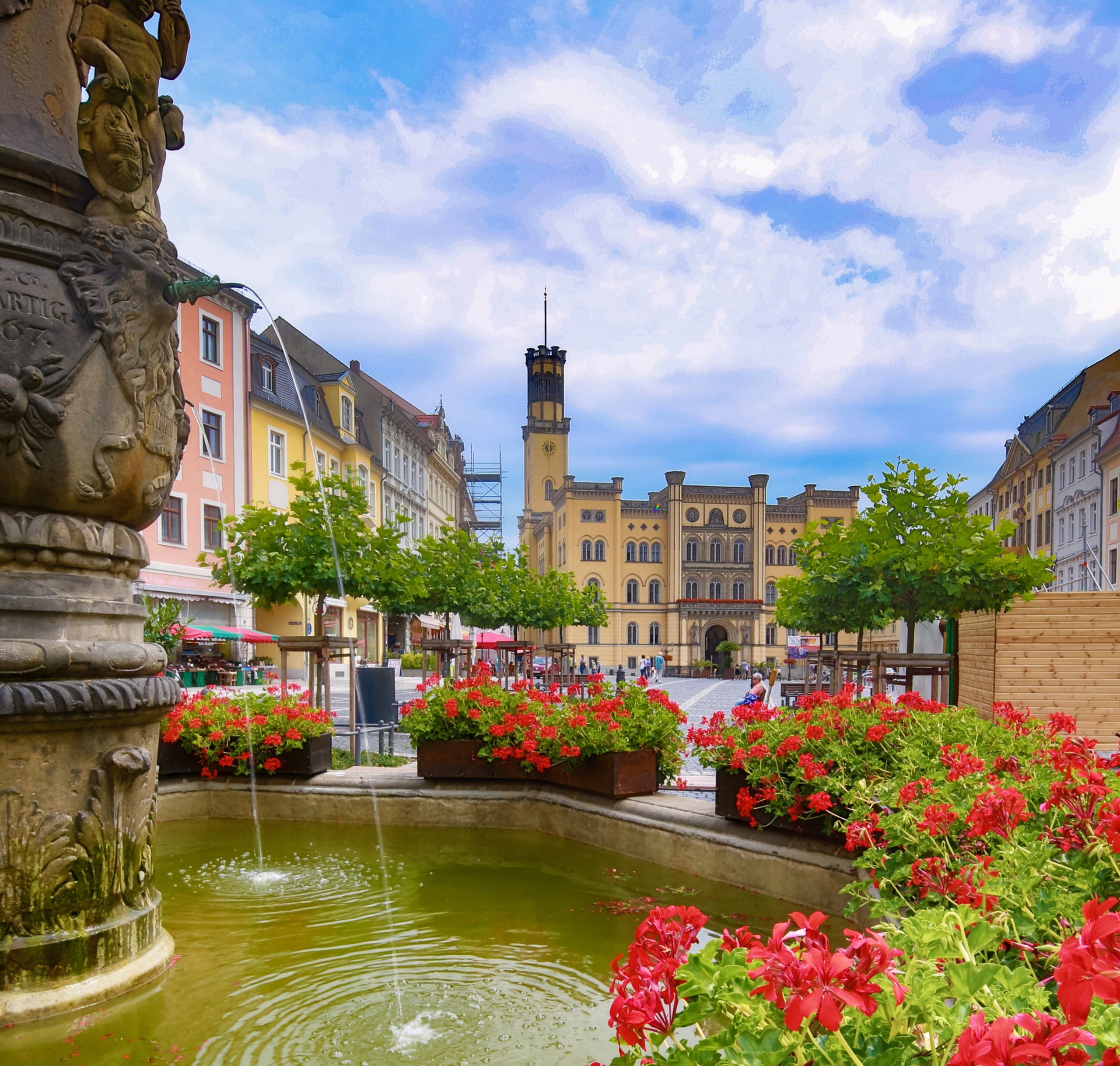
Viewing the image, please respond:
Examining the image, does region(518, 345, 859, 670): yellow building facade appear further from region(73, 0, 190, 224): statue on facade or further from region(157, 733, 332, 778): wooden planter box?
region(73, 0, 190, 224): statue on facade

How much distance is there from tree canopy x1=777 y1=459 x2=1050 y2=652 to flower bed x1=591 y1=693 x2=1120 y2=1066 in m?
8.25

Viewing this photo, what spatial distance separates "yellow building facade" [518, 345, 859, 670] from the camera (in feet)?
227

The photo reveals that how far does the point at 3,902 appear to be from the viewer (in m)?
3.40

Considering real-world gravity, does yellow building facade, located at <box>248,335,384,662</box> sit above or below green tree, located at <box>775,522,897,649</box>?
above

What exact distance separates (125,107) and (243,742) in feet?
14.8

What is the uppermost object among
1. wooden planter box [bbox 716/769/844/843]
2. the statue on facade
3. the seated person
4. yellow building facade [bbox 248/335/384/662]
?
yellow building facade [bbox 248/335/384/662]

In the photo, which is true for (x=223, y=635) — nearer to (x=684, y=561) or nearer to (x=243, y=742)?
(x=243, y=742)

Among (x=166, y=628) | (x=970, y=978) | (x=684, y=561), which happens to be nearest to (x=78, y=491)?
(x=970, y=978)

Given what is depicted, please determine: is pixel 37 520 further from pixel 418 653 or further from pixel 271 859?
pixel 418 653

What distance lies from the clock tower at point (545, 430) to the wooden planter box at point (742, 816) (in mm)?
79375

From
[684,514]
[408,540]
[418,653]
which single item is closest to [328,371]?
[408,540]

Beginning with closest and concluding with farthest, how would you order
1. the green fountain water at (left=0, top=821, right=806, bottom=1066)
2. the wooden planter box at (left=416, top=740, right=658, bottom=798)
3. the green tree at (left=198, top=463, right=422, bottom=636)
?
the green fountain water at (left=0, top=821, right=806, bottom=1066) → the wooden planter box at (left=416, top=740, right=658, bottom=798) → the green tree at (left=198, top=463, right=422, bottom=636)

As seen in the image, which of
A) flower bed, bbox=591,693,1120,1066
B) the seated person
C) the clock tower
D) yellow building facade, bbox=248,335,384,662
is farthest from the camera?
the clock tower

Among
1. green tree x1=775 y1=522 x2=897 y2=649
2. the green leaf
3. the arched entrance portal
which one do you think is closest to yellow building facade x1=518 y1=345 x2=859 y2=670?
the arched entrance portal
